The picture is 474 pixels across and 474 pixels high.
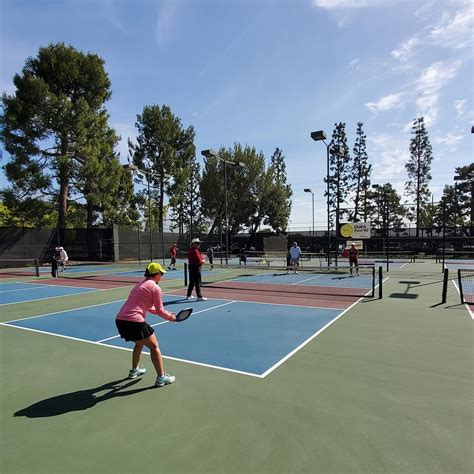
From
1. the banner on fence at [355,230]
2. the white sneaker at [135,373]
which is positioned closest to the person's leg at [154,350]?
the white sneaker at [135,373]

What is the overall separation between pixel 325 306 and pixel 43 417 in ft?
24.6

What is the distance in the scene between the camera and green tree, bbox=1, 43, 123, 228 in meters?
28.3

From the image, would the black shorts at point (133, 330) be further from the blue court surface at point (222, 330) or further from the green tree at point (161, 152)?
the green tree at point (161, 152)

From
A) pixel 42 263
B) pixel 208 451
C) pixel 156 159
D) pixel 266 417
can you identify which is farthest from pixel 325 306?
pixel 156 159

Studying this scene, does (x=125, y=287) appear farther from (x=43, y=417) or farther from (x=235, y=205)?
(x=235, y=205)

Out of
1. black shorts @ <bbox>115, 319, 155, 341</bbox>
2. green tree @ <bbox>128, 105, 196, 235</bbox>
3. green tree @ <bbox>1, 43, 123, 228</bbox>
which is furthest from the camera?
green tree @ <bbox>128, 105, 196, 235</bbox>

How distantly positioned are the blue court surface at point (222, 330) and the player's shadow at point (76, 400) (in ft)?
4.03

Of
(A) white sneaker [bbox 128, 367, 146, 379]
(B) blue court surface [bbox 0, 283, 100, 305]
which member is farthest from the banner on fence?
(A) white sneaker [bbox 128, 367, 146, 379]

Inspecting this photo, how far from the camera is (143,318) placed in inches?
175

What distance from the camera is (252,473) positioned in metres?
2.78

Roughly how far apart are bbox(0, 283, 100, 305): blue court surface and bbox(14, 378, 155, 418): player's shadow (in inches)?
320

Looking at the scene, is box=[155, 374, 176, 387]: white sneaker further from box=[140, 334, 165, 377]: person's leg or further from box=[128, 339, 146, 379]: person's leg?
box=[128, 339, 146, 379]: person's leg

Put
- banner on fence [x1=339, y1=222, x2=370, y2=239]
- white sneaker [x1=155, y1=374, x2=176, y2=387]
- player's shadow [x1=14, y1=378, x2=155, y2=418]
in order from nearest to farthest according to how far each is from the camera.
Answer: player's shadow [x1=14, y1=378, x2=155, y2=418] → white sneaker [x1=155, y1=374, x2=176, y2=387] → banner on fence [x1=339, y1=222, x2=370, y2=239]

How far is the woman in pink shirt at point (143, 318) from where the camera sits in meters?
4.35
